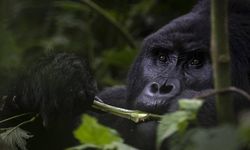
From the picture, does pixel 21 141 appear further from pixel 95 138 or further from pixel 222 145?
pixel 222 145

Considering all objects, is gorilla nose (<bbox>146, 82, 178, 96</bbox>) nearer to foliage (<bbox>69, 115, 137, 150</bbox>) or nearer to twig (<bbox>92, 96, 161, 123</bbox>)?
twig (<bbox>92, 96, 161, 123</bbox>)

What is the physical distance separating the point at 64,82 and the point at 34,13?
200 cm

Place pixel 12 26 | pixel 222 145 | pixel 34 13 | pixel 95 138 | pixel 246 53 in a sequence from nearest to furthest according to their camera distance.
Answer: pixel 222 145 → pixel 95 138 → pixel 246 53 → pixel 12 26 → pixel 34 13

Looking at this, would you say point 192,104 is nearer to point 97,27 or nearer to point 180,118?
point 180,118

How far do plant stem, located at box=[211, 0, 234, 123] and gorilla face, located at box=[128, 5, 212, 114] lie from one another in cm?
107

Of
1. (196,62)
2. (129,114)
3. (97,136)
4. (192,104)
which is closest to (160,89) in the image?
(129,114)

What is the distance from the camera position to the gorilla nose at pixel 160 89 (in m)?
2.86

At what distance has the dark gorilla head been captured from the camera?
2.90 metres

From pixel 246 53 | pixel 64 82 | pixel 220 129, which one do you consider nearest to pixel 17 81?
pixel 64 82

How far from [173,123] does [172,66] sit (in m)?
1.38

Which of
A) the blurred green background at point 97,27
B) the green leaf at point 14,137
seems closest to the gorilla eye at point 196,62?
the green leaf at point 14,137

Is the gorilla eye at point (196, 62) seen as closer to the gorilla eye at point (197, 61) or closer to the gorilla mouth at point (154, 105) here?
the gorilla eye at point (197, 61)

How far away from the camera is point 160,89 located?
290 centimetres

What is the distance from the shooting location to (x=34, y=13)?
4.98 meters
